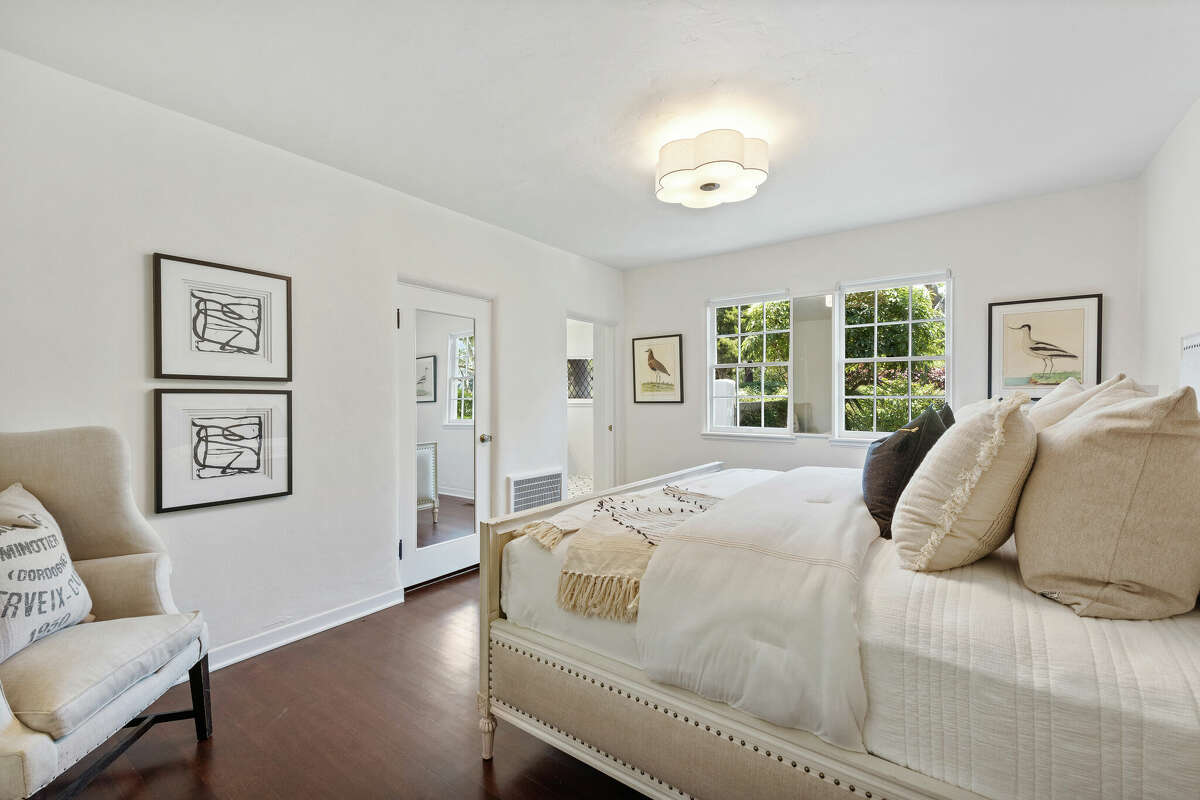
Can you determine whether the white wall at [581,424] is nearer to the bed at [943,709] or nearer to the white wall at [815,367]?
the white wall at [815,367]

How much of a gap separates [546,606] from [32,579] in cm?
145

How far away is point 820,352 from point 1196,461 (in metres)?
3.27

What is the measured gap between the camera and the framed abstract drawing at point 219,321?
2260 mm

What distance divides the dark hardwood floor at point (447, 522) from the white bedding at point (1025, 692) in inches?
114

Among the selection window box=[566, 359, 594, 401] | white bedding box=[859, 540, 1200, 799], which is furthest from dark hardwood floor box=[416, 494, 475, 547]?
window box=[566, 359, 594, 401]

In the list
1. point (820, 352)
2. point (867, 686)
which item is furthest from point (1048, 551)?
point (820, 352)

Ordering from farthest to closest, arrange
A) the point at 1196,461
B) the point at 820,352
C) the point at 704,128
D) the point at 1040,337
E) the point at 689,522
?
1. the point at 820,352
2. the point at 1040,337
3. the point at 704,128
4. the point at 689,522
5. the point at 1196,461

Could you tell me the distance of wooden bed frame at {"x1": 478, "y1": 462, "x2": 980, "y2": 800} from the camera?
114 cm

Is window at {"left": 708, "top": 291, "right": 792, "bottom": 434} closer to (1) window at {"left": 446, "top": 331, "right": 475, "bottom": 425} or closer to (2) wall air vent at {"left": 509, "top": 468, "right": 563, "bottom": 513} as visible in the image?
(2) wall air vent at {"left": 509, "top": 468, "right": 563, "bottom": 513}

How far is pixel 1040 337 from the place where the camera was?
328 centimetres

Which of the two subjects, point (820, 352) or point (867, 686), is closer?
point (867, 686)

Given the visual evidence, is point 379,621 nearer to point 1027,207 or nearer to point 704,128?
point 704,128

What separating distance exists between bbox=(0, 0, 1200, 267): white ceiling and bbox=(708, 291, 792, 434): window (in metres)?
1.46

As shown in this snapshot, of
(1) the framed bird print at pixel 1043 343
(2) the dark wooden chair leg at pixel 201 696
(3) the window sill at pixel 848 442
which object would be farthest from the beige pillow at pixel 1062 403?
(2) the dark wooden chair leg at pixel 201 696
